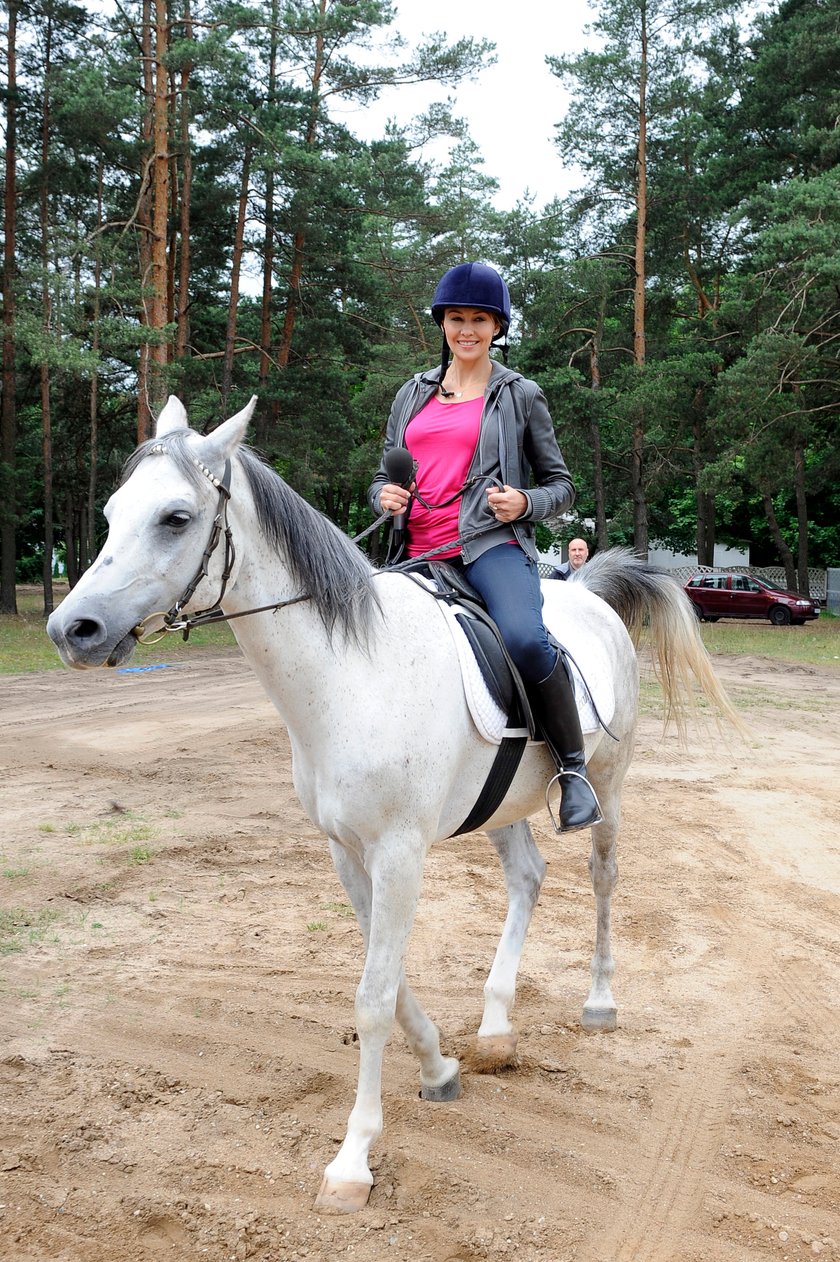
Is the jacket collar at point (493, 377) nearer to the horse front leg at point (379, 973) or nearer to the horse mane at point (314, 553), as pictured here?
the horse mane at point (314, 553)

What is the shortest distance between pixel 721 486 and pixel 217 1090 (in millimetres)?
24080

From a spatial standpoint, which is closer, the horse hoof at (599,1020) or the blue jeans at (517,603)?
the blue jeans at (517,603)

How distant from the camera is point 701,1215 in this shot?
2891 millimetres

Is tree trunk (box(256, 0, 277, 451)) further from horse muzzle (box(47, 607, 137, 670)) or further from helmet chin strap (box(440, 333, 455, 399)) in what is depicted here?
horse muzzle (box(47, 607, 137, 670))

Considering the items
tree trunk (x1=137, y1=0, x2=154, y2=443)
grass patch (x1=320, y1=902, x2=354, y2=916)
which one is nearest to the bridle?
grass patch (x1=320, y1=902, x2=354, y2=916)

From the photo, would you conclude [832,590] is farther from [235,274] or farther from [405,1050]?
[405,1050]

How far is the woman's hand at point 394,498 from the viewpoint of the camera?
11.4 ft

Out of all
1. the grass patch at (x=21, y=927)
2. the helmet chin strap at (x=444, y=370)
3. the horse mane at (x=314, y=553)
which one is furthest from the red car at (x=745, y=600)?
the horse mane at (x=314, y=553)

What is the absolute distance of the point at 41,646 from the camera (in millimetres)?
19141

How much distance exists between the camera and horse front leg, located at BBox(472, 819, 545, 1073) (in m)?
3.74

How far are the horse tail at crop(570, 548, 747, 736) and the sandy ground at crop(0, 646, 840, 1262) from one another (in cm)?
134

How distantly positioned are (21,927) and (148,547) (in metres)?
3.21

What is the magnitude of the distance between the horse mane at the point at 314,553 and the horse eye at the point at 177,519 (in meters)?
0.31

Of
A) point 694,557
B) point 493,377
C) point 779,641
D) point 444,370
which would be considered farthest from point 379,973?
point 694,557
